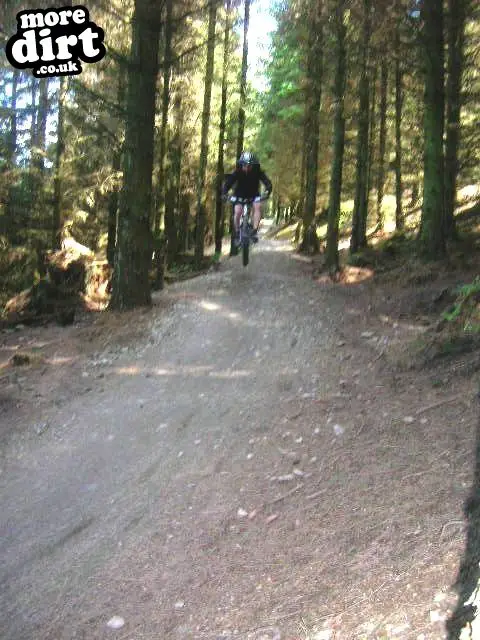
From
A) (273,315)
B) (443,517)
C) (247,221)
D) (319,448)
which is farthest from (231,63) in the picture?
(443,517)

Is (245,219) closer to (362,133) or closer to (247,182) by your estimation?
(247,182)

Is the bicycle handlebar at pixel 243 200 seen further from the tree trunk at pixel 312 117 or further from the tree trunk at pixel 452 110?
the tree trunk at pixel 312 117

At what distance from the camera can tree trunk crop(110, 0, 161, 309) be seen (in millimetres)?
10430

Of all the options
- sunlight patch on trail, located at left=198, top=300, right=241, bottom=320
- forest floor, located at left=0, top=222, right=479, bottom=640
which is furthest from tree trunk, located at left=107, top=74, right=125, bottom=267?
forest floor, located at left=0, top=222, right=479, bottom=640

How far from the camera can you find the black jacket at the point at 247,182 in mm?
12062

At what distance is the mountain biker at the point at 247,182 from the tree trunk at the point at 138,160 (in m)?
2.01

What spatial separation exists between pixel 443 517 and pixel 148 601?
6.56ft

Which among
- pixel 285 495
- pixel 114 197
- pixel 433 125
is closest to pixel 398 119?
→ pixel 433 125

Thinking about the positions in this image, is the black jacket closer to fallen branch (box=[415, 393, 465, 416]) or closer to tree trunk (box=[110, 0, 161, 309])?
tree trunk (box=[110, 0, 161, 309])

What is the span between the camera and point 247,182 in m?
12.3

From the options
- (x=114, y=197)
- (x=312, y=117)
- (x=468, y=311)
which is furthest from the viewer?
(x=312, y=117)

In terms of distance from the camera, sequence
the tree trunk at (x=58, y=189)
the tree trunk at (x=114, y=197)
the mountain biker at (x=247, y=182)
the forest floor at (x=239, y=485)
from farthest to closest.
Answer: the tree trunk at (x=58, y=189) < the tree trunk at (x=114, y=197) < the mountain biker at (x=247, y=182) < the forest floor at (x=239, y=485)

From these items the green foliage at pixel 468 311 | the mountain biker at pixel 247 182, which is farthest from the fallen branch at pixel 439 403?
the mountain biker at pixel 247 182

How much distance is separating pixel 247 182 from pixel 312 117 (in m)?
8.73
